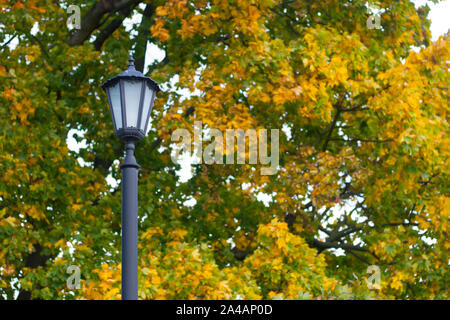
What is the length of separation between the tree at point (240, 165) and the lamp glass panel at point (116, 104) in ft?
10.1

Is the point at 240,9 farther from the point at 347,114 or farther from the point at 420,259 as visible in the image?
the point at 420,259

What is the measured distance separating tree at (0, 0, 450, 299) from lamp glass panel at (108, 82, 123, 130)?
3.07 m

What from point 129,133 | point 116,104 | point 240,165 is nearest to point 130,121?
point 129,133

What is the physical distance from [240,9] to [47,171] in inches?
157

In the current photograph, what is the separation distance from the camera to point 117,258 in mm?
9945

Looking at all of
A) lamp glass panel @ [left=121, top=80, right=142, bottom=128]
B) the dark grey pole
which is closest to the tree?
the dark grey pole

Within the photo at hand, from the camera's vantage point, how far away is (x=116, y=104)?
6.07 meters

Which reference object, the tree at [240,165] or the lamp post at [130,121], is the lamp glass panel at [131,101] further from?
the tree at [240,165]

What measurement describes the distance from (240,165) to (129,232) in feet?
15.7

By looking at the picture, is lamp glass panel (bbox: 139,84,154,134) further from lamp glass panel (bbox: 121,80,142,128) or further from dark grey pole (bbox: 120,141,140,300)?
dark grey pole (bbox: 120,141,140,300)

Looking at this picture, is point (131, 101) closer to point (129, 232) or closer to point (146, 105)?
point (146, 105)

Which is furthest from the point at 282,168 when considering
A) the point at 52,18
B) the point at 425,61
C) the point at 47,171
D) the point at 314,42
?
the point at 52,18

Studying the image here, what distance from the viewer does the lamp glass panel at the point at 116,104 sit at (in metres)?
6.03

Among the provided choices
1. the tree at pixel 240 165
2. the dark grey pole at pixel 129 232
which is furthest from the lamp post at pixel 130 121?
the tree at pixel 240 165
